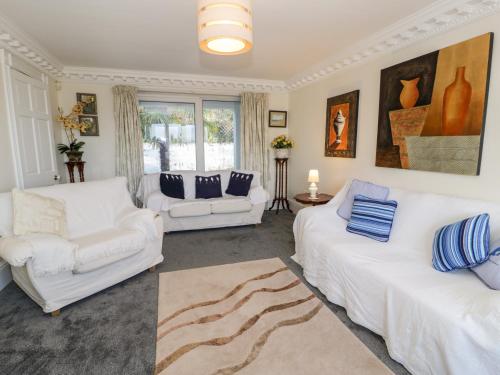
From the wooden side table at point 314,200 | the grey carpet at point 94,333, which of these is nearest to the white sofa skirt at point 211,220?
the wooden side table at point 314,200

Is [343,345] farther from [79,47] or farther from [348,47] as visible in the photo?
[79,47]

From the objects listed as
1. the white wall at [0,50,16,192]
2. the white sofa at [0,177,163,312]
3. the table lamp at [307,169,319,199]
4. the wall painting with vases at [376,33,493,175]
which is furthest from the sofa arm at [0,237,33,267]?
the wall painting with vases at [376,33,493,175]

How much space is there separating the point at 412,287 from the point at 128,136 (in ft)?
14.0

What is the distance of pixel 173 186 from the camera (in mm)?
4035

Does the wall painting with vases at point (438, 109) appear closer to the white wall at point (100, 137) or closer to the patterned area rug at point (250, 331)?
the patterned area rug at point (250, 331)

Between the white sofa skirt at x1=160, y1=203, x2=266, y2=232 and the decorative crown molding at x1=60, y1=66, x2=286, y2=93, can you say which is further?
the decorative crown molding at x1=60, y1=66, x2=286, y2=93

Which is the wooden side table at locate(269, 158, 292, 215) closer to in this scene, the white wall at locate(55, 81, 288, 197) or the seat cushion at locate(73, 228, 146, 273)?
the white wall at locate(55, 81, 288, 197)

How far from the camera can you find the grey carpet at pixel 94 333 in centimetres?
161

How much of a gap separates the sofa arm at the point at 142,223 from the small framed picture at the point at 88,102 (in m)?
2.42

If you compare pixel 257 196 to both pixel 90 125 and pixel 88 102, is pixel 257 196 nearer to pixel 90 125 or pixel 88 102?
pixel 90 125

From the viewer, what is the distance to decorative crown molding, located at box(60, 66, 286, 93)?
4.09 m

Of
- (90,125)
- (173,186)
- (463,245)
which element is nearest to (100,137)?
(90,125)

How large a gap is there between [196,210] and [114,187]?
1173 millimetres

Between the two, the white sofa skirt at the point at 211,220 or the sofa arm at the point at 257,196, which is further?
the sofa arm at the point at 257,196
